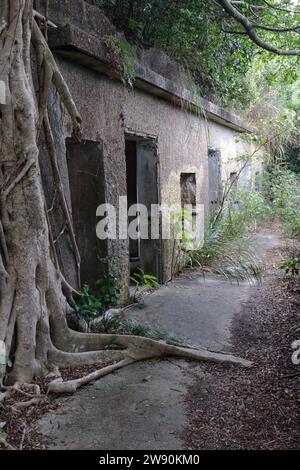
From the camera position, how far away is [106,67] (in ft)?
15.5

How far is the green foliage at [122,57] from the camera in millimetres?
4664

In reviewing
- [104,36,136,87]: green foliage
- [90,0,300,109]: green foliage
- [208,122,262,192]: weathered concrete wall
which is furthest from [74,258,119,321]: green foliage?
[208,122,262,192]: weathered concrete wall

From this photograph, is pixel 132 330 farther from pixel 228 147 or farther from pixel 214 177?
pixel 228 147

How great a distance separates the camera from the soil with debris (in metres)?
2.85

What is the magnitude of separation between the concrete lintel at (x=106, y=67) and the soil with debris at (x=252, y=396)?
2879 millimetres

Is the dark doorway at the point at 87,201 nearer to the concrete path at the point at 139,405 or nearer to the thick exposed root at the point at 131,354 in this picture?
the concrete path at the point at 139,405

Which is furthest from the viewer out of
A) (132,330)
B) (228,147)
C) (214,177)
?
(228,147)

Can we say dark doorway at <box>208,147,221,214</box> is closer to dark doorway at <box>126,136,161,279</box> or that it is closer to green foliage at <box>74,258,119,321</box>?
dark doorway at <box>126,136,161,279</box>

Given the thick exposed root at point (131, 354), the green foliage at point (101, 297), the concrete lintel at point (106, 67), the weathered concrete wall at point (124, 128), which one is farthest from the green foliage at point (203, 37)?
the thick exposed root at point (131, 354)

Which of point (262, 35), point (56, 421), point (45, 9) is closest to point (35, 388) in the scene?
point (56, 421)

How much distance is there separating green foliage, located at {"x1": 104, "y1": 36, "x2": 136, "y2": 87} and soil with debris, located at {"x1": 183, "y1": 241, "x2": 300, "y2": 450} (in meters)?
2.83

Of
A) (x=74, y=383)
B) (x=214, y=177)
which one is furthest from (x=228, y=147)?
(x=74, y=383)

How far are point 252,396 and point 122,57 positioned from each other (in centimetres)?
338
